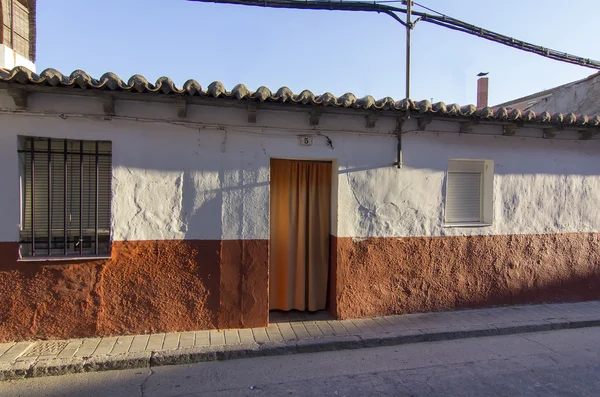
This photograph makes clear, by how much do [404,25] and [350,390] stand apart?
17.9 ft

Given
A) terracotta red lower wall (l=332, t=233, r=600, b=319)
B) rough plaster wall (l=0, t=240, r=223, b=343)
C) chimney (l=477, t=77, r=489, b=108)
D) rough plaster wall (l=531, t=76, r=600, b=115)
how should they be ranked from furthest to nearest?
chimney (l=477, t=77, r=489, b=108) < rough plaster wall (l=531, t=76, r=600, b=115) < terracotta red lower wall (l=332, t=233, r=600, b=319) < rough plaster wall (l=0, t=240, r=223, b=343)

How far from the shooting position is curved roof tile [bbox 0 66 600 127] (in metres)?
4.00

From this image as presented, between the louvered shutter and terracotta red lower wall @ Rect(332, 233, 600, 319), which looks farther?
the louvered shutter

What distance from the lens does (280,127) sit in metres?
5.14

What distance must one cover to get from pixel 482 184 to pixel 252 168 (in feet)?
12.6

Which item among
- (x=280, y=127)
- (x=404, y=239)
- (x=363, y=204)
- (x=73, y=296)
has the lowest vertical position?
(x=73, y=296)

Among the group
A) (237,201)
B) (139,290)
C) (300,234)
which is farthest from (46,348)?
(300,234)

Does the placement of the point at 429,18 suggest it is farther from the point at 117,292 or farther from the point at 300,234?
the point at 117,292

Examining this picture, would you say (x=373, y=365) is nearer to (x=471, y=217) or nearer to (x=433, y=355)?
(x=433, y=355)

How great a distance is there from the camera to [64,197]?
184 inches

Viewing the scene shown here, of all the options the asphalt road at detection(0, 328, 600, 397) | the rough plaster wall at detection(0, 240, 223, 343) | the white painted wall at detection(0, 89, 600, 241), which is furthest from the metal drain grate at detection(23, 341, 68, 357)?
the white painted wall at detection(0, 89, 600, 241)

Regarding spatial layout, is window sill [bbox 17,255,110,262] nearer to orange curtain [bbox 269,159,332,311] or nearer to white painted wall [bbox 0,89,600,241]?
white painted wall [bbox 0,89,600,241]

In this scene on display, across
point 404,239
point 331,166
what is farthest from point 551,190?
point 331,166

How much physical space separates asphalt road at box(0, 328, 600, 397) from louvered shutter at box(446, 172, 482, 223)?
6.85ft
